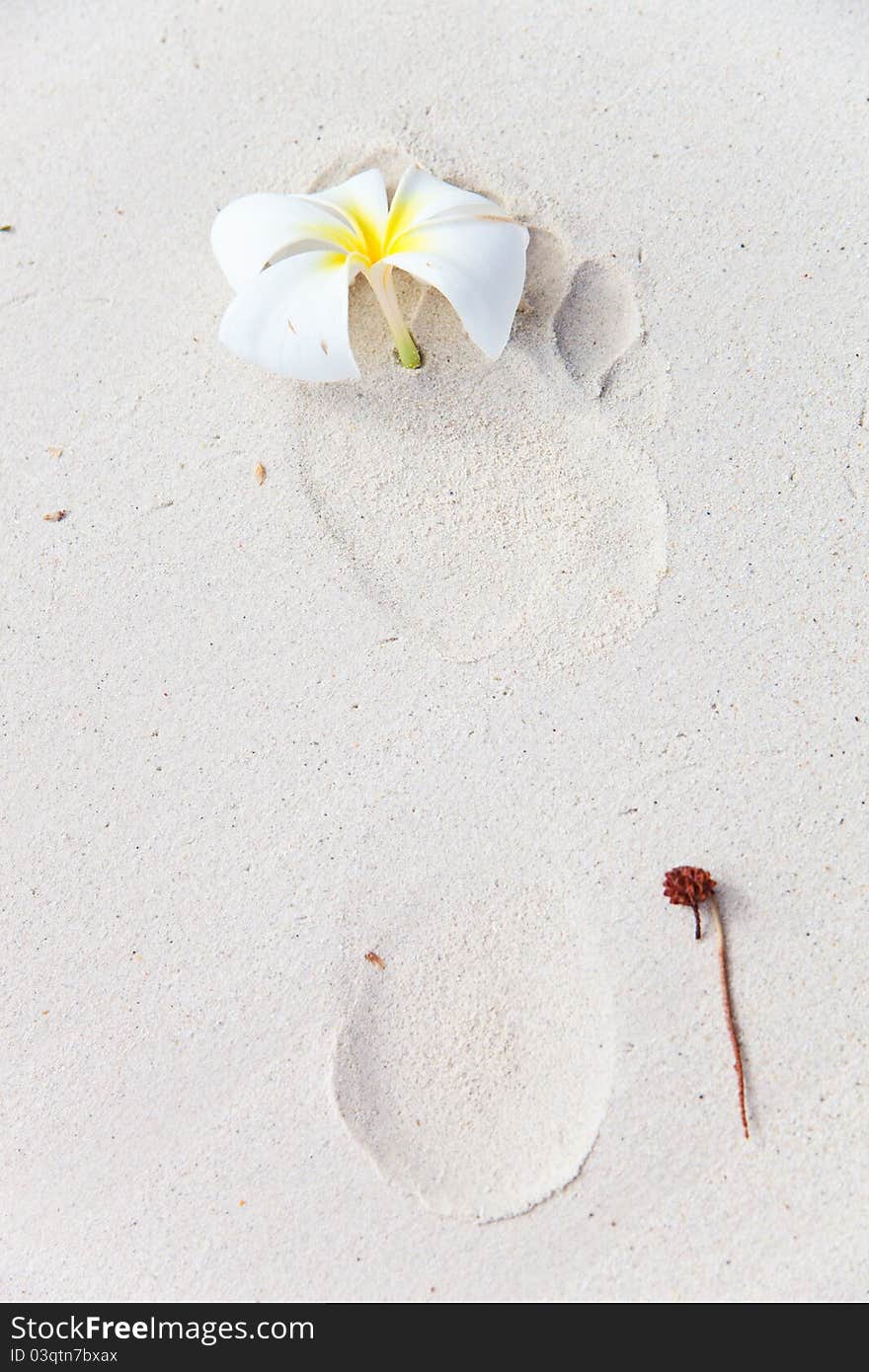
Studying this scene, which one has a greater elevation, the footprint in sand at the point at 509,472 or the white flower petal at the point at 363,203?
the white flower petal at the point at 363,203

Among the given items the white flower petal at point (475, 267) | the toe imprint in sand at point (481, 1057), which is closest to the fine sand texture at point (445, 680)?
the toe imprint in sand at point (481, 1057)

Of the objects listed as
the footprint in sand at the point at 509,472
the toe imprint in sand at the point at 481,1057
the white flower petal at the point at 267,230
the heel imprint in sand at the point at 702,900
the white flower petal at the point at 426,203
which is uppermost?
the white flower petal at the point at 426,203

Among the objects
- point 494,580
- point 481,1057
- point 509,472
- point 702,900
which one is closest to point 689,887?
point 702,900

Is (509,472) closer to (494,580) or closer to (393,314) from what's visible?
(494,580)

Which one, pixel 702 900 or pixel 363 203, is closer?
pixel 702 900

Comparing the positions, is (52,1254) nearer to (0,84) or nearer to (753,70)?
(0,84)

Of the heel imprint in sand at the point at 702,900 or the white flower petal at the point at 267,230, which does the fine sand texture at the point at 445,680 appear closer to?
the heel imprint in sand at the point at 702,900

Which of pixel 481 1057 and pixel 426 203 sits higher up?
pixel 426 203
